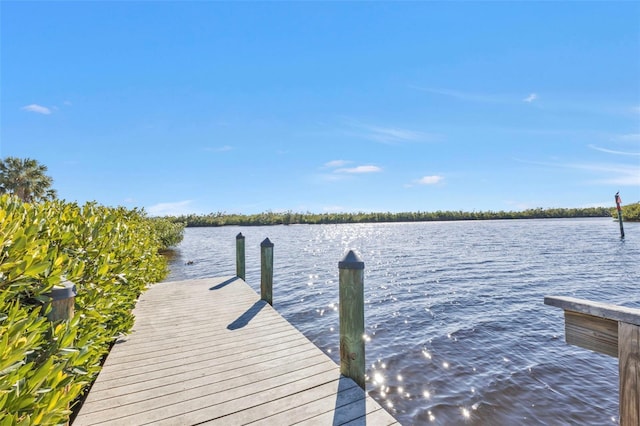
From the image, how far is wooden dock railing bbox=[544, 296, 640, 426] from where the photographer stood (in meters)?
1.61

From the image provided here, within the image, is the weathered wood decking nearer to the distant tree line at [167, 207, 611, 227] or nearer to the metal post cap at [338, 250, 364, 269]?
the metal post cap at [338, 250, 364, 269]

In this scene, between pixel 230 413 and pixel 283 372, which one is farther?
pixel 283 372

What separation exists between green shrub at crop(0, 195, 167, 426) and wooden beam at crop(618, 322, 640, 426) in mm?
2828

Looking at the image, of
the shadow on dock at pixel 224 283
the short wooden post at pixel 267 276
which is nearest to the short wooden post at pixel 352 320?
the short wooden post at pixel 267 276

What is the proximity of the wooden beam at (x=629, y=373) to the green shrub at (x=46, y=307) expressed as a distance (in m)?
2.83

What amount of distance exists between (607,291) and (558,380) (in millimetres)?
6939

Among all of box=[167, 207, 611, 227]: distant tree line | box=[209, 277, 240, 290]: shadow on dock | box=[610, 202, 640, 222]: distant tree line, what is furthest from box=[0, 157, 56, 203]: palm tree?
box=[610, 202, 640, 222]: distant tree line

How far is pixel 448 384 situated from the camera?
482cm

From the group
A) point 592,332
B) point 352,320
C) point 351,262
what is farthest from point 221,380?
point 592,332

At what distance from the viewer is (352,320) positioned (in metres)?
3.33

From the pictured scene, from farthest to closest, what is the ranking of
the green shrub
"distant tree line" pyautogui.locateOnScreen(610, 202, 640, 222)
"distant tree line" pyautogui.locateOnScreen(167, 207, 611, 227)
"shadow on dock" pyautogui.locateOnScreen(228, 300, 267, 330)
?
"distant tree line" pyautogui.locateOnScreen(167, 207, 611, 227), "distant tree line" pyautogui.locateOnScreen(610, 202, 640, 222), "shadow on dock" pyautogui.locateOnScreen(228, 300, 267, 330), the green shrub

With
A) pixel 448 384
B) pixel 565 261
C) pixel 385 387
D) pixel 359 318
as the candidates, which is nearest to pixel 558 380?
pixel 448 384

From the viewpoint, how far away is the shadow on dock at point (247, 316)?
498 cm

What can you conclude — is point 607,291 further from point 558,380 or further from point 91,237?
point 91,237
